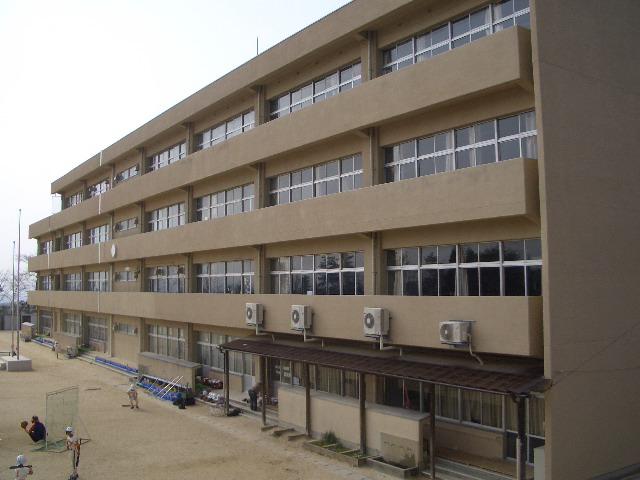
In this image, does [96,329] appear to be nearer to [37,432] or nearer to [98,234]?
[98,234]

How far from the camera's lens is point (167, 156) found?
100ft

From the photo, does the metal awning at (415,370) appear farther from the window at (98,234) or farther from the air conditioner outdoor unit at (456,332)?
the window at (98,234)

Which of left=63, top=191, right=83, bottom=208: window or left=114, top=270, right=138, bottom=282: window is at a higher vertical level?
left=63, top=191, right=83, bottom=208: window

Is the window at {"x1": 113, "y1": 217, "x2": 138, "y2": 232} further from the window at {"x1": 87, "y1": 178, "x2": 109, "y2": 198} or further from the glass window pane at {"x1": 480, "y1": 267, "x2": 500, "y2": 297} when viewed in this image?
the glass window pane at {"x1": 480, "y1": 267, "x2": 500, "y2": 297}

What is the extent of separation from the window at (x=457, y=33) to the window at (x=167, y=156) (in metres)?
14.5

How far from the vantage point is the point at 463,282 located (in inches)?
566

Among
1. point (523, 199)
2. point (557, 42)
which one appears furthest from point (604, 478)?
point (557, 42)

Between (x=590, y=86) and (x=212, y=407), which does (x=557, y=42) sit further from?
(x=212, y=407)

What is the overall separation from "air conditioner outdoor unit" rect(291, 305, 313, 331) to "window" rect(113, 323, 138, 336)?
18.5m

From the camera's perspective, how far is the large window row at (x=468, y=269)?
515 inches

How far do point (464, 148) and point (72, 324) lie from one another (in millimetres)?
40403

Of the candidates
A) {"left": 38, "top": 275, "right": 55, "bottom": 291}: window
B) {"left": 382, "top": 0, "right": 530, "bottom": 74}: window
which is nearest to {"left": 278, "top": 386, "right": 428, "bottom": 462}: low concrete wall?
{"left": 382, "top": 0, "right": 530, "bottom": 74}: window

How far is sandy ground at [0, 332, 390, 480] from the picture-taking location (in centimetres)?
1448

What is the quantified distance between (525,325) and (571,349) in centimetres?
110
